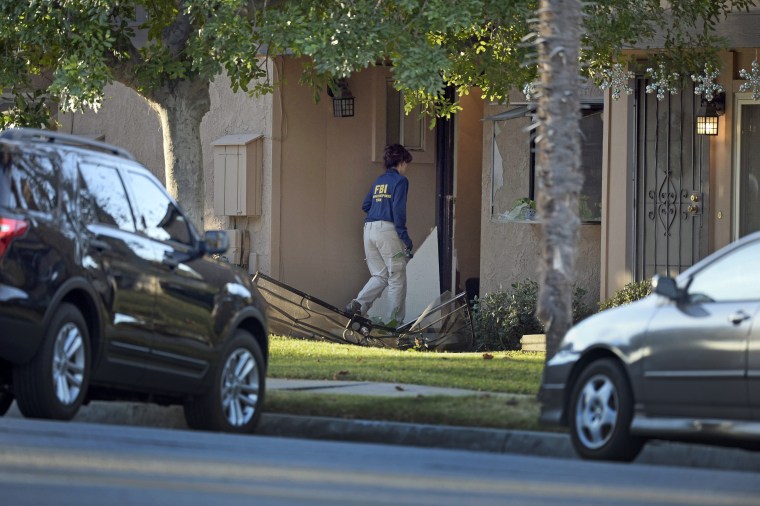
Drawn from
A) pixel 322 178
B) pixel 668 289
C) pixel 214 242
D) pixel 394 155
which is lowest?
pixel 668 289

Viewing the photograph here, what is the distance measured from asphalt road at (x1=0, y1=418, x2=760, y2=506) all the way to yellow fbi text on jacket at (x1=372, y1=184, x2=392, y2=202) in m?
11.0

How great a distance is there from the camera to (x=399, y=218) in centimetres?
1984

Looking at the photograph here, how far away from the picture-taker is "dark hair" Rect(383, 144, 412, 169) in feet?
65.1

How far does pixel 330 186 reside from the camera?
21469mm

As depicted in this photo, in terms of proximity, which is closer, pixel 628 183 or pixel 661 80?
pixel 661 80

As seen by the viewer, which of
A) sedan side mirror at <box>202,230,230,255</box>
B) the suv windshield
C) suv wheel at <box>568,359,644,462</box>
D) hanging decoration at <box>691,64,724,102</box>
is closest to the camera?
the suv windshield

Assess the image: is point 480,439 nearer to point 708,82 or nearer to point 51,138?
point 51,138

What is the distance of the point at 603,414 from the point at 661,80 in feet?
27.6

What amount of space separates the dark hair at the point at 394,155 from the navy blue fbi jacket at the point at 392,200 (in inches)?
3.9

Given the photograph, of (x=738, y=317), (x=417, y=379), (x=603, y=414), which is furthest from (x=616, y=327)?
(x=417, y=379)

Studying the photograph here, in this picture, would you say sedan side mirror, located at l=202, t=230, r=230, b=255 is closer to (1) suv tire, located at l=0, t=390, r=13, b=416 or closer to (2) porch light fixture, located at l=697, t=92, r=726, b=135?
(1) suv tire, located at l=0, t=390, r=13, b=416

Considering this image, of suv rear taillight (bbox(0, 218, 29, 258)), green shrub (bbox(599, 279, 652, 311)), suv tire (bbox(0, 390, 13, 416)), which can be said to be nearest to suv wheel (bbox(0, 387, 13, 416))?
suv tire (bbox(0, 390, 13, 416))

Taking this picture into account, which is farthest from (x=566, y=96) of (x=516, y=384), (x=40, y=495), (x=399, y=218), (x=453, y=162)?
(x=453, y=162)

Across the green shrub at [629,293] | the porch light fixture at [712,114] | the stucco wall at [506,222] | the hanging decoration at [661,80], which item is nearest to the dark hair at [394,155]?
the stucco wall at [506,222]
